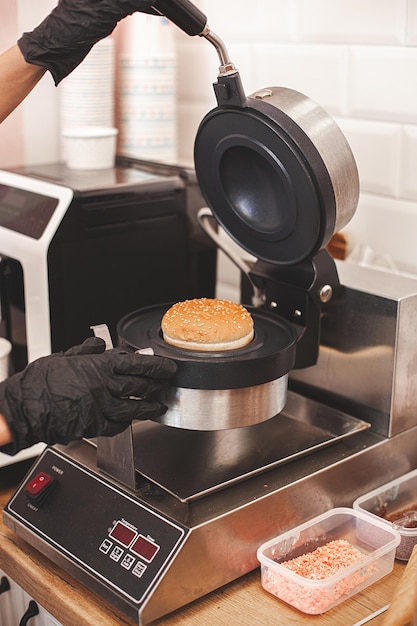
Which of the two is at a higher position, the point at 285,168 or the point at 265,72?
the point at 265,72

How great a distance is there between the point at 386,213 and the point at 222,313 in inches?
20.8

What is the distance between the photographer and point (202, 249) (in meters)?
1.64

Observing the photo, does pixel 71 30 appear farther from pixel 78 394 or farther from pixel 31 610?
pixel 31 610

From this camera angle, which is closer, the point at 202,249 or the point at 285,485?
the point at 285,485

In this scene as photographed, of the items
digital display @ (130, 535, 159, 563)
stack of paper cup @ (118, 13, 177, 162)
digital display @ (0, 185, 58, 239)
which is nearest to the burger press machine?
digital display @ (130, 535, 159, 563)

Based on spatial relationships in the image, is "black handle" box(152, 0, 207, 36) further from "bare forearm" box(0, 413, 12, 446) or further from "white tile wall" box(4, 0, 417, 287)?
"bare forearm" box(0, 413, 12, 446)

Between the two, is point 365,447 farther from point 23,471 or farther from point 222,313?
point 23,471

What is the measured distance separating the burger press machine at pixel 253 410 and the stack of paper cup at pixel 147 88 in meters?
0.52

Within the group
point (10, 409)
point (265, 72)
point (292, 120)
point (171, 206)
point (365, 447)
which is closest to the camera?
point (10, 409)

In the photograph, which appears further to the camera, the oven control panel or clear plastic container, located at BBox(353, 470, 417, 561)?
clear plastic container, located at BBox(353, 470, 417, 561)

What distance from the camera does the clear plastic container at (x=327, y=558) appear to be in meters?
1.12

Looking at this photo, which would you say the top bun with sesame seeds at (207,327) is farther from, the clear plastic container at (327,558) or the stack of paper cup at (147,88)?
the stack of paper cup at (147,88)

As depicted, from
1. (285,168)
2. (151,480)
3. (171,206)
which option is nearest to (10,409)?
(151,480)

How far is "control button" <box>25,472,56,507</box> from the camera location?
125 cm
